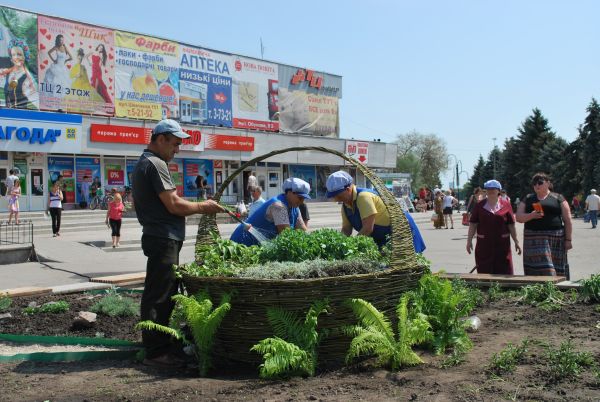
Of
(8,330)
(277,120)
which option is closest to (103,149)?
(277,120)

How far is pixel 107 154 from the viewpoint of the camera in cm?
3188

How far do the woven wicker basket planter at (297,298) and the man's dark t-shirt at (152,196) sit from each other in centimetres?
39

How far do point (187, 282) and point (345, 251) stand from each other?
4.08 feet

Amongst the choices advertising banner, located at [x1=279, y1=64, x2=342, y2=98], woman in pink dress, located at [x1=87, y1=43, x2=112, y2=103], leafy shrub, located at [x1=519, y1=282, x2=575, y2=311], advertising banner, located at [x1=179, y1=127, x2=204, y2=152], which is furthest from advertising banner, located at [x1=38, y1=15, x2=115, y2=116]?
leafy shrub, located at [x1=519, y1=282, x2=575, y2=311]

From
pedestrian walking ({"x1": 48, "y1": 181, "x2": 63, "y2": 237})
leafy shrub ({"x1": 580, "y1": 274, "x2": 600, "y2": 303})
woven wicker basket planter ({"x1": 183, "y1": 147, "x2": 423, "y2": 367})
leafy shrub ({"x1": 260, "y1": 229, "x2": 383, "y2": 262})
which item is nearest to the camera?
woven wicker basket planter ({"x1": 183, "y1": 147, "x2": 423, "y2": 367})

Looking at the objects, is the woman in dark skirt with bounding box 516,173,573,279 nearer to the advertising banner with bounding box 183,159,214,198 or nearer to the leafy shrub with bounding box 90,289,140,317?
Answer: the leafy shrub with bounding box 90,289,140,317

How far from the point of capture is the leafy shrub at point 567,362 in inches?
140

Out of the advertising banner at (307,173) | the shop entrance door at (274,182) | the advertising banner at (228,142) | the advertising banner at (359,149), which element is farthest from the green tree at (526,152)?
the advertising banner at (228,142)

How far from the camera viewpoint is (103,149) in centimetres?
3167

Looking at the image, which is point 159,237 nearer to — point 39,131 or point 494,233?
point 494,233

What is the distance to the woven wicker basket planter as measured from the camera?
4.03 metres

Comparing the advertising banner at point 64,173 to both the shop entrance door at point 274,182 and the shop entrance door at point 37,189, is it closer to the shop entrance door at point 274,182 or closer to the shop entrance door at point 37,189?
the shop entrance door at point 37,189

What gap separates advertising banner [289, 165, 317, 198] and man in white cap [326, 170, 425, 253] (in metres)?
38.2

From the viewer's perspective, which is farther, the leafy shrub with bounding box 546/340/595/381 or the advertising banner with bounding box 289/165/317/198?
the advertising banner with bounding box 289/165/317/198
